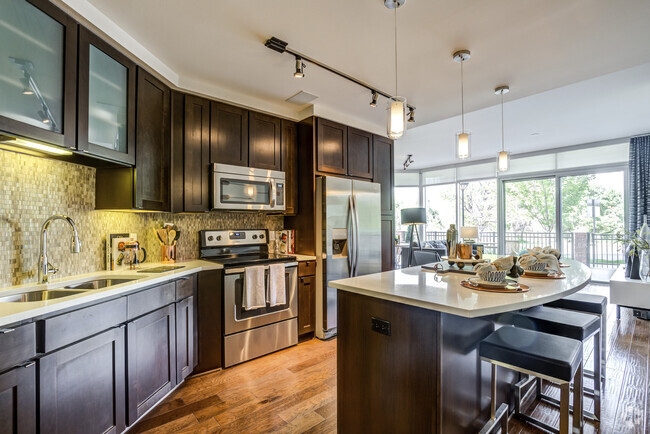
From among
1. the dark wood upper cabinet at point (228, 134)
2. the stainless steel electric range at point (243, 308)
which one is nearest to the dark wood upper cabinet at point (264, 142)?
the dark wood upper cabinet at point (228, 134)

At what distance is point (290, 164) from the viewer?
3.45 m

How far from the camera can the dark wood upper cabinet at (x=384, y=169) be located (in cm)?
403

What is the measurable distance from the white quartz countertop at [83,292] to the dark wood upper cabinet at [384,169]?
2336 millimetres

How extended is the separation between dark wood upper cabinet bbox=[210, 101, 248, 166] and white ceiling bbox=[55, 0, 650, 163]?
0.13 m

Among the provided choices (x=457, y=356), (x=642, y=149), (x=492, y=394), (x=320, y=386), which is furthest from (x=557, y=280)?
(x=642, y=149)

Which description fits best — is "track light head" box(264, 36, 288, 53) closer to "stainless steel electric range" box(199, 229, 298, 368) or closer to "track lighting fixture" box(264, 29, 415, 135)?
"track lighting fixture" box(264, 29, 415, 135)

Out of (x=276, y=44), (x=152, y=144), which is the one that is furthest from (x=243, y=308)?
(x=276, y=44)

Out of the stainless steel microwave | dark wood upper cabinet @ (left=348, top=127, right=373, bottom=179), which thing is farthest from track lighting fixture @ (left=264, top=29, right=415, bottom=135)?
the stainless steel microwave

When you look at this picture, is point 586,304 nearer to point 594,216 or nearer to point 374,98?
point 374,98

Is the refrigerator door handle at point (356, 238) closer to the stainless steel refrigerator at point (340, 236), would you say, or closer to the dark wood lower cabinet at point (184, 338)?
the stainless steel refrigerator at point (340, 236)

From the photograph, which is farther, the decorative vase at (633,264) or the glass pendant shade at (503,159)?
the decorative vase at (633,264)

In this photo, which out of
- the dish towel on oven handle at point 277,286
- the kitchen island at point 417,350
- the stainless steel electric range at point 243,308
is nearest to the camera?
the kitchen island at point 417,350

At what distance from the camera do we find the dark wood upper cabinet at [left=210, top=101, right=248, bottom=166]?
9.44 ft

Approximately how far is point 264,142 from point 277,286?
1.49 m
